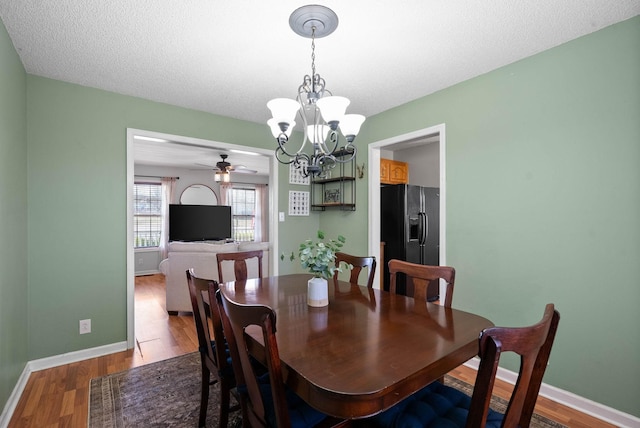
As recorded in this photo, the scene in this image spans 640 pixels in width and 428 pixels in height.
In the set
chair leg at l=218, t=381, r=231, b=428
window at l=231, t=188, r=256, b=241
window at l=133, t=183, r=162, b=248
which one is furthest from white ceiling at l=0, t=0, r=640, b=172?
window at l=231, t=188, r=256, b=241

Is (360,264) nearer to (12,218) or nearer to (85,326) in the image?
(12,218)

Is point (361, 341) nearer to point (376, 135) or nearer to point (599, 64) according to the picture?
point (599, 64)

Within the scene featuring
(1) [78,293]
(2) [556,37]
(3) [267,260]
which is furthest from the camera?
(3) [267,260]

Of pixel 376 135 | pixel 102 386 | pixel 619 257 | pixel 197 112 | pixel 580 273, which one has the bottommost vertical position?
pixel 102 386

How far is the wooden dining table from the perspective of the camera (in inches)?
36.6

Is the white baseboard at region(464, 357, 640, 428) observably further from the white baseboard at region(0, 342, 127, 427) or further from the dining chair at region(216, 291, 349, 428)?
the white baseboard at region(0, 342, 127, 427)

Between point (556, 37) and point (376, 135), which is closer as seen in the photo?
point (556, 37)

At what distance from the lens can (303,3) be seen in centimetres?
170

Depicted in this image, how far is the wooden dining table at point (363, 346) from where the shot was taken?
3.05 ft

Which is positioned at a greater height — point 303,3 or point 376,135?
point 303,3

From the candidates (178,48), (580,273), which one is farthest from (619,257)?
(178,48)

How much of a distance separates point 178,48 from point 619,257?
3.17 meters

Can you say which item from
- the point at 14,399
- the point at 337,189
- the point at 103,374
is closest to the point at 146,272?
the point at 103,374

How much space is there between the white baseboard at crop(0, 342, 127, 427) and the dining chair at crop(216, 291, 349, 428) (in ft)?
5.59
